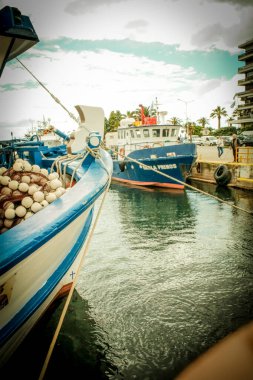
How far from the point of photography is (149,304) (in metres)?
4.72

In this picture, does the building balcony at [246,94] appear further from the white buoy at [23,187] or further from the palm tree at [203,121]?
the white buoy at [23,187]

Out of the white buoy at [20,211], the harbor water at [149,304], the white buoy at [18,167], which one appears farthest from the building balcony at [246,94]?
the white buoy at [20,211]

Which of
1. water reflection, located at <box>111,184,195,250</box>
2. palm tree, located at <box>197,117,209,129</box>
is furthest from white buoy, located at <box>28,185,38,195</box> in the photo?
palm tree, located at <box>197,117,209,129</box>

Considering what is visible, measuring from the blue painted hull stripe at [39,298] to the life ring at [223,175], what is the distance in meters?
12.4

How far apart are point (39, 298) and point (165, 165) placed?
1297cm

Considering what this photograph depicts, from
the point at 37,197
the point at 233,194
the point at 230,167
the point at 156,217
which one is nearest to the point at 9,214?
the point at 37,197

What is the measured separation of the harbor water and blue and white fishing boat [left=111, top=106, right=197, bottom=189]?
652 centimetres

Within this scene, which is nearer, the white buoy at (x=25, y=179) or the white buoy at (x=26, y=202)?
the white buoy at (x=26, y=202)

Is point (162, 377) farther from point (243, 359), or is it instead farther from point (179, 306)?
point (243, 359)

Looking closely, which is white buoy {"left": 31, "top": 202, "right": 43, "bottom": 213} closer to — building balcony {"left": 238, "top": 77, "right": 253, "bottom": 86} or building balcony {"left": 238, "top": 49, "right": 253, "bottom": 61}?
building balcony {"left": 238, "top": 77, "right": 253, "bottom": 86}

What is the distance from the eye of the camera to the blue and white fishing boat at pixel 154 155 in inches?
578

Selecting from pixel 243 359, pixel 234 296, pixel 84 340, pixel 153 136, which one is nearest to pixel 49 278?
pixel 84 340

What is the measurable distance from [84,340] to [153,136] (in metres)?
15.2

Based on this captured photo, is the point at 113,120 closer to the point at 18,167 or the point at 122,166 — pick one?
the point at 122,166
